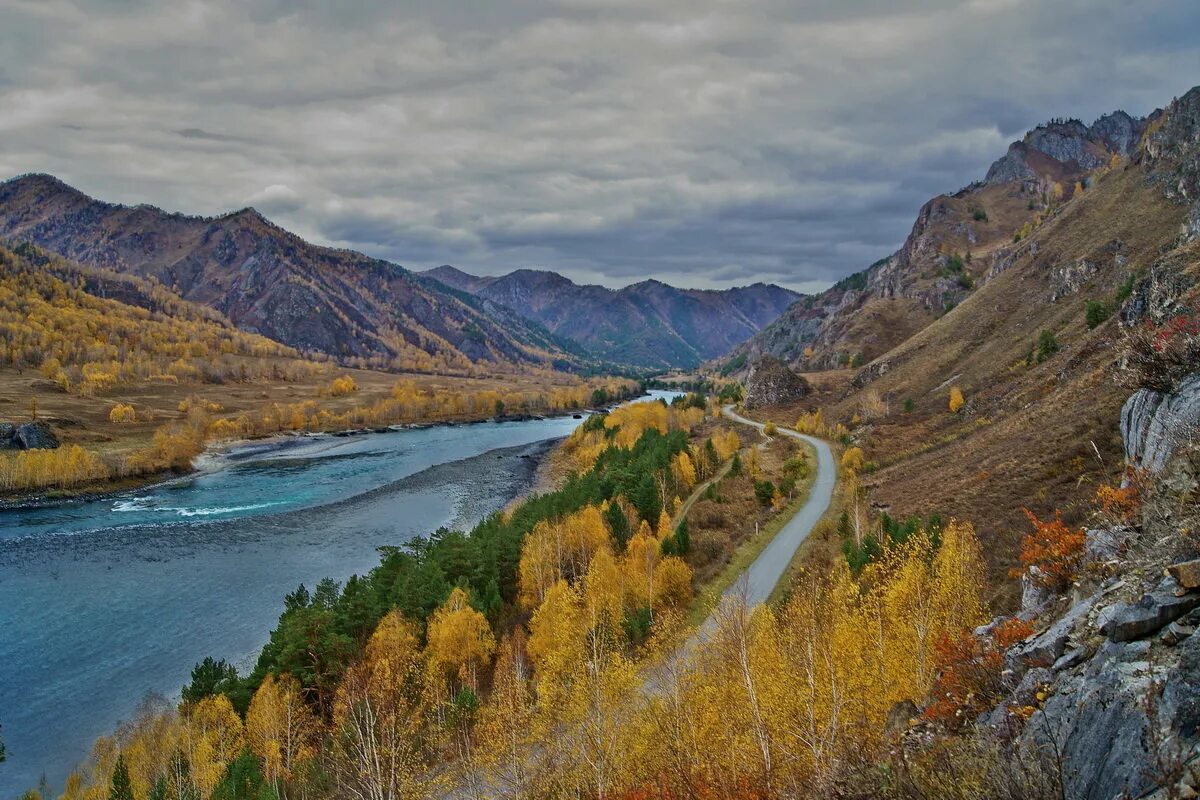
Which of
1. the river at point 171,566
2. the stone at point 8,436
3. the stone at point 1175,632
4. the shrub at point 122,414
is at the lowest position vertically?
the river at point 171,566

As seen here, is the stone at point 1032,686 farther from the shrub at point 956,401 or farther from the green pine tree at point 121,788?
the shrub at point 956,401

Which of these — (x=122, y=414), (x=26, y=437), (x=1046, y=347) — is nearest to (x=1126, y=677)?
(x=1046, y=347)

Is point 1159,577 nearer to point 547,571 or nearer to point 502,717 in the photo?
point 502,717

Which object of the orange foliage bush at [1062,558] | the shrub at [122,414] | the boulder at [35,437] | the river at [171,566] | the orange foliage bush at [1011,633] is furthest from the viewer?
the shrub at [122,414]

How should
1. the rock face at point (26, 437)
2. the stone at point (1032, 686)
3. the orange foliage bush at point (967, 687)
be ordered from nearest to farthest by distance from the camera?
1. the stone at point (1032, 686)
2. the orange foliage bush at point (967, 687)
3. the rock face at point (26, 437)

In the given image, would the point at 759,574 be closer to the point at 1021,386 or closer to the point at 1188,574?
the point at 1188,574

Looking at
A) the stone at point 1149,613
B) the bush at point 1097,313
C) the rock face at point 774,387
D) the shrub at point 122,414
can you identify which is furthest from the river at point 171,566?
the bush at point 1097,313
